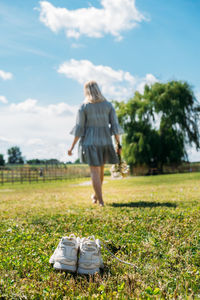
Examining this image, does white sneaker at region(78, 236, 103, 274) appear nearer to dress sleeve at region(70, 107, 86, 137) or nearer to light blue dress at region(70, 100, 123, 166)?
light blue dress at region(70, 100, 123, 166)

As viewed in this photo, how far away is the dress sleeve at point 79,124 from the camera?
5.68 m

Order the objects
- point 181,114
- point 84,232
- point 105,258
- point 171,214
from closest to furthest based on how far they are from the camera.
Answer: point 105,258 < point 84,232 < point 171,214 < point 181,114

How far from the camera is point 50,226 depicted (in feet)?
12.7

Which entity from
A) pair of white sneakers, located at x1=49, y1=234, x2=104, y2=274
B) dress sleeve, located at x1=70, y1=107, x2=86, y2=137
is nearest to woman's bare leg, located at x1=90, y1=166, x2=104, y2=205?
dress sleeve, located at x1=70, y1=107, x2=86, y2=137

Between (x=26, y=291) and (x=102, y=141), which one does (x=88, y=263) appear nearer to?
(x=26, y=291)

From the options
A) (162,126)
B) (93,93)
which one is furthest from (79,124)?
(162,126)

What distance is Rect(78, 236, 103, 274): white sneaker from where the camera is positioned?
7.30 ft

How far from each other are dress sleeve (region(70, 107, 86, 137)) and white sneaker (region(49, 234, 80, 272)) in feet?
11.4

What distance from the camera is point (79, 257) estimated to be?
2.35 meters

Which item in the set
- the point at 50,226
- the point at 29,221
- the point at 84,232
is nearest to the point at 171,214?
the point at 84,232

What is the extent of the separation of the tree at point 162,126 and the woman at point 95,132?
23.3 m

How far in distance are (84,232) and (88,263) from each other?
4.04 ft

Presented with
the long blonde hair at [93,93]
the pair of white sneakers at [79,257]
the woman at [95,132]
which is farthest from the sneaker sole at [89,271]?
the long blonde hair at [93,93]

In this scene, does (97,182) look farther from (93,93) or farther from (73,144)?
(93,93)
